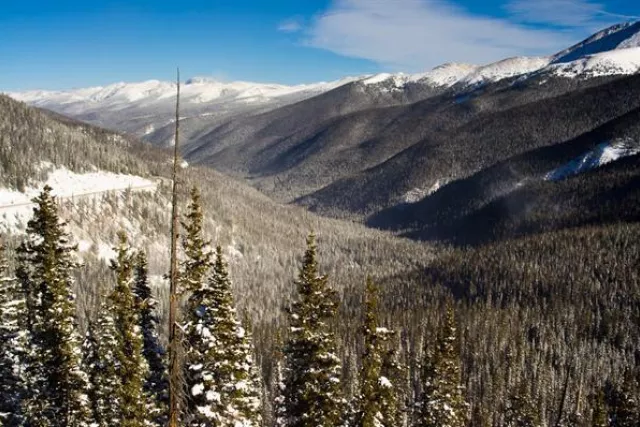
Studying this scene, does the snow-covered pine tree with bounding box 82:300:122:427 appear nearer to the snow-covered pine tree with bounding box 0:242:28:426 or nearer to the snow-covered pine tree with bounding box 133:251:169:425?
the snow-covered pine tree with bounding box 133:251:169:425

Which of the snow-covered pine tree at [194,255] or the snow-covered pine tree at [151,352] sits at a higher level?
the snow-covered pine tree at [194,255]

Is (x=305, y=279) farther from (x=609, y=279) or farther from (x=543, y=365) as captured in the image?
(x=609, y=279)

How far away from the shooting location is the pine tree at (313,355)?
2552 centimetres

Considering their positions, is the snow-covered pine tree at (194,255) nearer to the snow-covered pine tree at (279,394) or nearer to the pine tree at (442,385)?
the snow-covered pine tree at (279,394)

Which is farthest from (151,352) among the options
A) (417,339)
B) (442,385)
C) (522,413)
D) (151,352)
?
(417,339)

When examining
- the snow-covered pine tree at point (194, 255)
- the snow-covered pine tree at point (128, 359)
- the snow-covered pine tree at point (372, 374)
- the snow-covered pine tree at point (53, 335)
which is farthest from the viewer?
the snow-covered pine tree at point (53, 335)

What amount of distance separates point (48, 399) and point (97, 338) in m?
4.14

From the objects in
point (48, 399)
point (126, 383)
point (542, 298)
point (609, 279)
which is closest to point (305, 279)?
point (126, 383)

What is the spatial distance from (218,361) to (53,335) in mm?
11592

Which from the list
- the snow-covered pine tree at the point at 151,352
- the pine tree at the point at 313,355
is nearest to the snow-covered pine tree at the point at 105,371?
the snow-covered pine tree at the point at 151,352

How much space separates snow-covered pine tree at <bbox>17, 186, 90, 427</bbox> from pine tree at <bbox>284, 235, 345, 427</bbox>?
42.8 feet

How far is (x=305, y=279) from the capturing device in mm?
26016

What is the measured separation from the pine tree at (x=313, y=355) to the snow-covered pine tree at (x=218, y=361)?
2.95 metres

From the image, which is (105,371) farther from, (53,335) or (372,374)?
(372,374)
